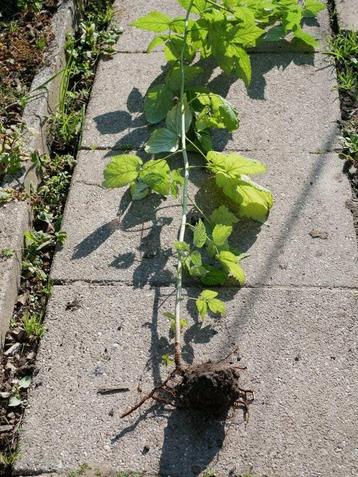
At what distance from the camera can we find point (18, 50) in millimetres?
4230

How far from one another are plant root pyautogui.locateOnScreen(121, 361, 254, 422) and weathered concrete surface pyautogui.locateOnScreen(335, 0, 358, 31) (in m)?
2.55

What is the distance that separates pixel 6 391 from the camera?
2.85 meters

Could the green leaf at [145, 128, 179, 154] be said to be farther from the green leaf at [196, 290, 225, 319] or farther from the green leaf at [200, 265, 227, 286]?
the green leaf at [196, 290, 225, 319]

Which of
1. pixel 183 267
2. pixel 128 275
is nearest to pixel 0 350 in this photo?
pixel 128 275

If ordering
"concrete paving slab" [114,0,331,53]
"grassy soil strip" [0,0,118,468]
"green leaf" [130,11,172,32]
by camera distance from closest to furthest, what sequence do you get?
1. "grassy soil strip" [0,0,118,468]
2. "green leaf" [130,11,172,32]
3. "concrete paving slab" [114,0,331,53]

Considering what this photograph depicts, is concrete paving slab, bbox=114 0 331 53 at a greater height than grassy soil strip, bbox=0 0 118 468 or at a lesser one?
greater

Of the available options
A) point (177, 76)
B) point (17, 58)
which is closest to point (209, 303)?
point (177, 76)

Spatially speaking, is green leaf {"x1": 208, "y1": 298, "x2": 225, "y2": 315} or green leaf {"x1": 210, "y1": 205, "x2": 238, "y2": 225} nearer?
green leaf {"x1": 208, "y1": 298, "x2": 225, "y2": 315}

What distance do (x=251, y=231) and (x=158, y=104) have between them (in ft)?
3.07

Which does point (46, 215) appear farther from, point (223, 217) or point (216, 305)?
point (216, 305)

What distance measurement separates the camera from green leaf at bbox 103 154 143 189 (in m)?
3.40

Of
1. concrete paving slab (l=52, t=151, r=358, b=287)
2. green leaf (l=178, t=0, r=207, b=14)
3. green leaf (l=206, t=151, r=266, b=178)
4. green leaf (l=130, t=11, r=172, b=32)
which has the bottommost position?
concrete paving slab (l=52, t=151, r=358, b=287)

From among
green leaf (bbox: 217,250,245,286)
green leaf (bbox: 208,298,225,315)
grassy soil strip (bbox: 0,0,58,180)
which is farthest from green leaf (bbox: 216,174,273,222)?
grassy soil strip (bbox: 0,0,58,180)

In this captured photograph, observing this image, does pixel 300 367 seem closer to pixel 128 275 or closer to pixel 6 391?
pixel 128 275
